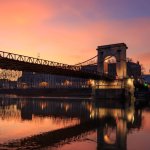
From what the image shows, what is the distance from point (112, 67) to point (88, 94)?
2321 centimetres

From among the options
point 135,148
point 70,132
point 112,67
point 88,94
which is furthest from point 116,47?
point 135,148

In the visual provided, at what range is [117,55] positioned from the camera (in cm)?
10712

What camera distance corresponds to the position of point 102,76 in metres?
93.8

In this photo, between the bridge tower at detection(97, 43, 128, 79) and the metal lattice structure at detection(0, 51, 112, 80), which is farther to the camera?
the bridge tower at detection(97, 43, 128, 79)

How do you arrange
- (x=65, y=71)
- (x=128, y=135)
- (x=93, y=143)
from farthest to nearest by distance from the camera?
(x=65, y=71) < (x=128, y=135) < (x=93, y=143)

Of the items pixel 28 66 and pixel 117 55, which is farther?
pixel 117 55

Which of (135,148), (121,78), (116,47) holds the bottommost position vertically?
(135,148)

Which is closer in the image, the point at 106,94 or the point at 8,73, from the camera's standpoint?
the point at 106,94

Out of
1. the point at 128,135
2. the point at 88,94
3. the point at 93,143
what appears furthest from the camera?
the point at 88,94

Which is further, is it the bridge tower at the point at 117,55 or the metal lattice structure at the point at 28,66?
the bridge tower at the point at 117,55

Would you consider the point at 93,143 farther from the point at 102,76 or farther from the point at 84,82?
the point at 84,82

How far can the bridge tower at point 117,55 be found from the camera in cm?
10575

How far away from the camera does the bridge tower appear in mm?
105750

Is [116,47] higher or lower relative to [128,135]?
higher
